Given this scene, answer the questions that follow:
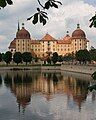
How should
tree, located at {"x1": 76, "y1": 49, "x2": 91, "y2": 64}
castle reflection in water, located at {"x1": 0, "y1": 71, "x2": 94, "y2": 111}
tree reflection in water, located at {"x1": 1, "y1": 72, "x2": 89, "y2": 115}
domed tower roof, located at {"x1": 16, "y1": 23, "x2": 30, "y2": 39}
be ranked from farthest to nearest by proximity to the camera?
1. domed tower roof, located at {"x1": 16, "y1": 23, "x2": 30, "y2": 39}
2. tree, located at {"x1": 76, "y1": 49, "x2": 91, "y2": 64}
3. castle reflection in water, located at {"x1": 0, "y1": 71, "x2": 94, "y2": 111}
4. tree reflection in water, located at {"x1": 1, "y1": 72, "x2": 89, "y2": 115}

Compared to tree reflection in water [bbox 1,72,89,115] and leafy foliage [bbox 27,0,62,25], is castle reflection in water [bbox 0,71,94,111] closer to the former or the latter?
tree reflection in water [bbox 1,72,89,115]

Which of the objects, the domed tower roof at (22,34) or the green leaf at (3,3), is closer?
the green leaf at (3,3)

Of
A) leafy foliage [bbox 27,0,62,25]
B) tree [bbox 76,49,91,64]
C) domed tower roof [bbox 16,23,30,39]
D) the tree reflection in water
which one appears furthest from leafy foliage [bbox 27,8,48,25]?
domed tower roof [bbox 16,23,30,39]

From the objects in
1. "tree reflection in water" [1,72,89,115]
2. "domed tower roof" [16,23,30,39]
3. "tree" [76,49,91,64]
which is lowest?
"tree reflection in water" [1,72,89,115]

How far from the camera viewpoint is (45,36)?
113875mm

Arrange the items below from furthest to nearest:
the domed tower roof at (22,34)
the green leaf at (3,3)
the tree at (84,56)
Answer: the domed tower roof at (22,34), the tree at (84,56), the green leaf at (3,3)

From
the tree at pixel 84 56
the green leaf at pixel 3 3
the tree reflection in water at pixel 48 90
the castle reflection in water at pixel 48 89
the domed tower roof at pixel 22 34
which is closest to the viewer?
the green leaf at pixel 3 3

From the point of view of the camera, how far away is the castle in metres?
107

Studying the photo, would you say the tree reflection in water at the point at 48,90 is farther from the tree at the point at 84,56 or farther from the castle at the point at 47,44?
the castle at the point at 47,44

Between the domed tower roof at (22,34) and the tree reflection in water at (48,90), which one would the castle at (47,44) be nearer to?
the domed tower roof at (22,34)

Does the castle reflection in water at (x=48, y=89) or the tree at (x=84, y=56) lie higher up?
the tree at (x=84, y=56)

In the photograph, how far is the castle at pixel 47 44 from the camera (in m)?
107

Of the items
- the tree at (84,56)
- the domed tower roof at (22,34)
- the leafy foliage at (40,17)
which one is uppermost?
the domed tower roof at (22,34)

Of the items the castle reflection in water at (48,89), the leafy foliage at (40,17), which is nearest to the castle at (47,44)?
the castle reflection in water at (48,89)
